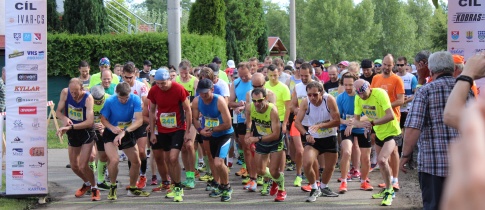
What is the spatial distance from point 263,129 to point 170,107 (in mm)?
1437

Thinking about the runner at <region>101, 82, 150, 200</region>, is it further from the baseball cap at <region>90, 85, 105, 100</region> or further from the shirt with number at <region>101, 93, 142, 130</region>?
the baseball cap at <region>90, 85, 105, 100</region>

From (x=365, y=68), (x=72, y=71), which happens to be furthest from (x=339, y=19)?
(x=365, y=68)

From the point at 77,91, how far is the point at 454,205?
10.3m

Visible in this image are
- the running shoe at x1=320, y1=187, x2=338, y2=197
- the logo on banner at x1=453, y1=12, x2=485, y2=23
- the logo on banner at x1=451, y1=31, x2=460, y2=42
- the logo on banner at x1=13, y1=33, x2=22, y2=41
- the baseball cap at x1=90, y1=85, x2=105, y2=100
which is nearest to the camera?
the logo on banner at x1=453, y1=12, x2=485, y2=23

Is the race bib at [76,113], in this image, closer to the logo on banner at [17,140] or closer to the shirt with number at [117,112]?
the shirt with number at [117,112]

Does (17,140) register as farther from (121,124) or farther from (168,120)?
(168,120)

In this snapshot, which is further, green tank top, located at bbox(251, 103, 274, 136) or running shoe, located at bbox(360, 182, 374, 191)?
running shoe, located at bbox(360, 182, 374, 191)

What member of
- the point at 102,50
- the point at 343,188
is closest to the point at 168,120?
the point at 343,188

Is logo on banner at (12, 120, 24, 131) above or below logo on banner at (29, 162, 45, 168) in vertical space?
above

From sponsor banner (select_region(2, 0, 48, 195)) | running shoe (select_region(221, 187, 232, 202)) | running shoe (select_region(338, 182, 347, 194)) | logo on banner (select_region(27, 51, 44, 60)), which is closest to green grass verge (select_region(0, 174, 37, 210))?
sponsor banner (select_region(2, 0, 48, 195))

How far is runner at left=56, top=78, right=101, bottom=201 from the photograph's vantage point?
1081 cm

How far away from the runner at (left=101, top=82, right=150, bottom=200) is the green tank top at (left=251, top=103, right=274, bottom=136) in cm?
172

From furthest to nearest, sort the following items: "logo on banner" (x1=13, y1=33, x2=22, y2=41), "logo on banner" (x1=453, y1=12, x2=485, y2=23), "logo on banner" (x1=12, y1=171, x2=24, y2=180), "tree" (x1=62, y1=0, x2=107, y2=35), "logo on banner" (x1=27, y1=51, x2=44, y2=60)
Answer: "tree" (x1=62, y1=0, x2=107, y2=35)
"logo on banner" (x1=12, y1=171, x2=24, y2=180)
"logo on banner" (x1=27, y1=51, x2=44, y2=60)
"logo on banner" (x1=13, y1=33, x2=22, y2=41)
"logo on banner" (x1=453, y1=12, x2=485, y2=23)

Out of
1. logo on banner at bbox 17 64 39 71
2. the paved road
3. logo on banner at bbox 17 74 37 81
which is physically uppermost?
logo on banner at bbox 17 64 39 71
